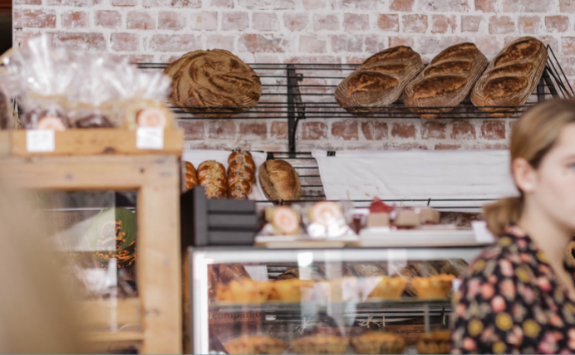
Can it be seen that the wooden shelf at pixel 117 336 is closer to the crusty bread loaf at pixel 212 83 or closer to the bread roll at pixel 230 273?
the bread roll at pixel 230 273

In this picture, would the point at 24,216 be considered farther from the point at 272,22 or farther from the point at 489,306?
the point at 272,22

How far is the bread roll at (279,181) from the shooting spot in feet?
6.99

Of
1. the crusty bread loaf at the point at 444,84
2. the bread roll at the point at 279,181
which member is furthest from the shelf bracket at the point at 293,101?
the crusty bread loaf at the point at 444,84

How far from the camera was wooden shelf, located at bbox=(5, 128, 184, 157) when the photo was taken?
1146mm

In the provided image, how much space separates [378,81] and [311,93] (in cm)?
35

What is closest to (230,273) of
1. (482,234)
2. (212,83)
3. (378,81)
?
(482,234)

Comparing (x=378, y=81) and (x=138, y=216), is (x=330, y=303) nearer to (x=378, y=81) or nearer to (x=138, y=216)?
(x=138, y=216)

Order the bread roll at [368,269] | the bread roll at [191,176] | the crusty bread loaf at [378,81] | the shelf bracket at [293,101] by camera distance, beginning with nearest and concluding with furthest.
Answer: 1. the bread roll at [368,269]
2. the bread roll at [191,176]
3. the crusty bread loaf at [378,81]
4. the shelf bracket at [293,101]

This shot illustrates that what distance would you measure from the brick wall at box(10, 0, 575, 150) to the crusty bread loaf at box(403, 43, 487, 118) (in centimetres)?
24

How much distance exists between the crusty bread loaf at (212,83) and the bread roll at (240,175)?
7.7 inches

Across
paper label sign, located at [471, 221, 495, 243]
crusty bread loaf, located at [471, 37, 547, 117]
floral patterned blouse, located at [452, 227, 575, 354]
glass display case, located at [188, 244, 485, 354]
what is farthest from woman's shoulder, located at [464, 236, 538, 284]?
crusty bread loaf, located at [471, 37, 547, 117]

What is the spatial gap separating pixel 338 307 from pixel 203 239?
46cm

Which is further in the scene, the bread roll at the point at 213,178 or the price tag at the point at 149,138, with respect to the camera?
the bread roll at the point at 213,178

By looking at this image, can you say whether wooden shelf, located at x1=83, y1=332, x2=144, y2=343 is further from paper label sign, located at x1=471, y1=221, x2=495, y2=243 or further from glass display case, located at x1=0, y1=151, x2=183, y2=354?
paper label sign, located at x1=471, y1=221, x2=495, y2=243
